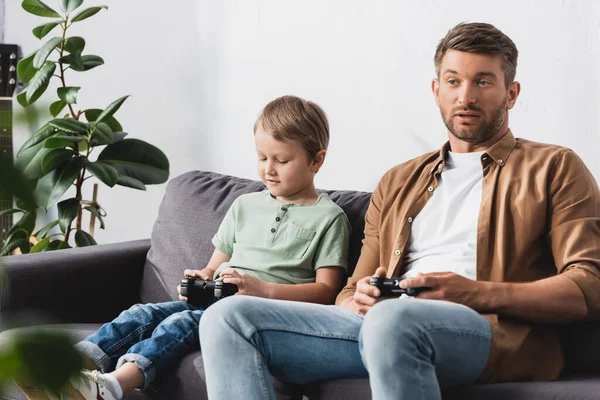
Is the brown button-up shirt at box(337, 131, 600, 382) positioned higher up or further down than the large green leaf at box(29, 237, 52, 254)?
higher up

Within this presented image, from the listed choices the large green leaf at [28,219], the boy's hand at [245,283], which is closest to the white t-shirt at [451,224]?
the boy's hand at [245,283]

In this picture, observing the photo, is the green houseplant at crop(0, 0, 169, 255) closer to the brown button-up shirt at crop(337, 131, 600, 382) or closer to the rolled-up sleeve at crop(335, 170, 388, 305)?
the rolled-up sleeve at crop(335, 170, 388, 305)

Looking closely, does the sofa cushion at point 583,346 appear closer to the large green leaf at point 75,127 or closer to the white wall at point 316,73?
the white wall at point 316,73

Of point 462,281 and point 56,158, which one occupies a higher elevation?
point 462,281

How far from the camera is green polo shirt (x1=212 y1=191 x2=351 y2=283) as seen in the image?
195 centimetres

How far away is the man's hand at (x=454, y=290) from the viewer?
4.90ft

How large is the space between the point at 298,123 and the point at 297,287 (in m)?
0.39

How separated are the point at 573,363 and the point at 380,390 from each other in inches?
18.7

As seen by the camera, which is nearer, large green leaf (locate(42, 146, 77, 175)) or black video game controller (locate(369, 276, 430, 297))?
black video game controller (locate(369, 276, 430, 297))

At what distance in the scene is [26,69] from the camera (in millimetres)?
→ 3062

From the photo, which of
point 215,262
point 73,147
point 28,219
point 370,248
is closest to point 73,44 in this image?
Result: point 73,147

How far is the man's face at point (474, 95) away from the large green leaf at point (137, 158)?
150 cm

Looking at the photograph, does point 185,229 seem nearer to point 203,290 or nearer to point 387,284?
point 203,290

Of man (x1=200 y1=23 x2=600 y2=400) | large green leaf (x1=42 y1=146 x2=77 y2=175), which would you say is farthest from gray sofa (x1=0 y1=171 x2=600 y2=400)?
large green leaf (x1=42 y1=146 x2=77 y2=175)
